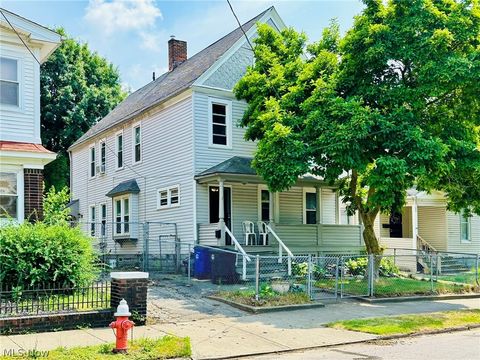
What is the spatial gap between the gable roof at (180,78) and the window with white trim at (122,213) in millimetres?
3662

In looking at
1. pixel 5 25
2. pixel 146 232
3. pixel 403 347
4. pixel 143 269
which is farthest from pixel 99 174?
pixel 403 347

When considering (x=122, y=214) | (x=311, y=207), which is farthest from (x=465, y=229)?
(x=122, y=214)

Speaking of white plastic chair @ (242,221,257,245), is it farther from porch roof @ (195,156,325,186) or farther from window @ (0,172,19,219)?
window @ (0,172,19,219)

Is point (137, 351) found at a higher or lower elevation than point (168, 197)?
lower

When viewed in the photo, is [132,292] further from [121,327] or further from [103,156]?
[103,156]

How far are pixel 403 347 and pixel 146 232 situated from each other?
14.5 metres

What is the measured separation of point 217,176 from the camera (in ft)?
61.3

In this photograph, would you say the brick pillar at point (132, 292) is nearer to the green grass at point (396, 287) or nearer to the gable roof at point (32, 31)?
the green grass at point (396, 287)

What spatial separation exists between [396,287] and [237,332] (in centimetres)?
807

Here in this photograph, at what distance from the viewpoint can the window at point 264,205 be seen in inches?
850

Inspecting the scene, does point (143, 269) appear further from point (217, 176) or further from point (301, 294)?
point (301, 294)

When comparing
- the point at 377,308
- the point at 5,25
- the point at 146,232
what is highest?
the point at 5,25

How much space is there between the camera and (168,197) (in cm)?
2155

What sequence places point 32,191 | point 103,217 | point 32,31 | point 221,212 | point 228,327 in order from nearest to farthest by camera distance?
1. point 228,327
2. point 32,191
3. point 32,31
4. point 221,212
5. point 103,217
